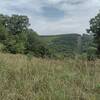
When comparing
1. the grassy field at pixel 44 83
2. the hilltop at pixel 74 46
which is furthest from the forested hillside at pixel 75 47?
the grassy field at pixel 44 83

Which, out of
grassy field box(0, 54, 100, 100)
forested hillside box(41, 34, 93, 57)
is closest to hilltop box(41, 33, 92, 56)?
forested hillside box(41, 34, 93, 57)


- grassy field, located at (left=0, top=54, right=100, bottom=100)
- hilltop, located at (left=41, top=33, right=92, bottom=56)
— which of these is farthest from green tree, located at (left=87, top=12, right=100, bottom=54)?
grassy field, located at (left=0, top=54, right=100, bottom=100)

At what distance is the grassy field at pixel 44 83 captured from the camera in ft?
14.1

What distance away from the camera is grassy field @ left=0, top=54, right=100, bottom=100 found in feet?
14.1

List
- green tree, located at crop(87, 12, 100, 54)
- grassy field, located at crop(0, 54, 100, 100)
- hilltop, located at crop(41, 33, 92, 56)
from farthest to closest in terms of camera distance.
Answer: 1. green tree, located at crop(87, 12, 100, 54)
2. hilltop, located at crop(41, 33, 92, 56)
3. grassy field, located at crop(0, 54, 100, 100)

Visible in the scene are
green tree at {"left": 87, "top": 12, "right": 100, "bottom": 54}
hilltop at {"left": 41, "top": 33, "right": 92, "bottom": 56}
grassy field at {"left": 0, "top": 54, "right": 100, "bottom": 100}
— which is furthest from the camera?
green tree at {"left": 87, "top": 12, "right": 100, "bottom": 54}

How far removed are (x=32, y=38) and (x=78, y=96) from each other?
91804 mm

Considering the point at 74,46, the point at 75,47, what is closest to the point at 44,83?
the point at 75,47

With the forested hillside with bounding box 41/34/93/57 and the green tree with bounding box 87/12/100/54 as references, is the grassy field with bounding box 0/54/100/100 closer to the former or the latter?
the forested hillside with bounding box 41/34/93/57

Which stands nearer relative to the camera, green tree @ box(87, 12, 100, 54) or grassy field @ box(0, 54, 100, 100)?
grassy field @ box(0, 54, 100, 100)

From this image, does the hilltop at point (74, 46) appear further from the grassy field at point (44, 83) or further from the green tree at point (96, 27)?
the green tree at point (96, 27)

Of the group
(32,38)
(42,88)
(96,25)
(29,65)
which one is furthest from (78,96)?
(32,38)

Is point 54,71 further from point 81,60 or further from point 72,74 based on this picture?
point 81,60

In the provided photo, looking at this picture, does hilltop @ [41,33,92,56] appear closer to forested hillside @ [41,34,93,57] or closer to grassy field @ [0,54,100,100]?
forested hillside @ [41,34,93,57]
